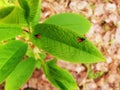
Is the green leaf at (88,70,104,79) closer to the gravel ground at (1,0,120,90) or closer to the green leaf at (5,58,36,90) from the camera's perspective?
the gravel ground at (1,0,120,90)

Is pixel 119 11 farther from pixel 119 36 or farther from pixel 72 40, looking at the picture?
pixel 72 40

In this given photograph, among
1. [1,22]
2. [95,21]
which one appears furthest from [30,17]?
[95,21]

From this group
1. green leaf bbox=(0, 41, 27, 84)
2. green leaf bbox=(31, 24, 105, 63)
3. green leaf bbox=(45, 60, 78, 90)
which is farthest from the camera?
green leaf bbox=(45, 60, 78, 90)

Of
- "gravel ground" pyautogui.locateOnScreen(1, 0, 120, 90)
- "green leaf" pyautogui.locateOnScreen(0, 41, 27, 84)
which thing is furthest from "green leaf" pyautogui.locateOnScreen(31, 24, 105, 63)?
"gravel ground" pyautogui.locateOnScreen(1, 0, 120, 90)

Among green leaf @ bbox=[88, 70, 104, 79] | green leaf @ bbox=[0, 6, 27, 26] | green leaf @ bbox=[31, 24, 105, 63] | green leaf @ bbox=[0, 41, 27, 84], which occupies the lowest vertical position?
green leaf @ bbox=[88, 70, 104, 79]

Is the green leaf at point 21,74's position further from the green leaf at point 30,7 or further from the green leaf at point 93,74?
the green leaf at point 93,74

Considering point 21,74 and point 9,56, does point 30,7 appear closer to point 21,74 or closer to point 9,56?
point 9,56
